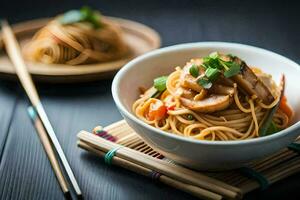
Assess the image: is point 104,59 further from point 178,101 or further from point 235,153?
point 235,153

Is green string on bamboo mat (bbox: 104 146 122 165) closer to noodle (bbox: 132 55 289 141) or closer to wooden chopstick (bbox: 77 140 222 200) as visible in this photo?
wooden chopstick (bbox: 77 140 222 200)

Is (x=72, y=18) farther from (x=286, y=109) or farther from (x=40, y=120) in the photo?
(x=286, y=109)

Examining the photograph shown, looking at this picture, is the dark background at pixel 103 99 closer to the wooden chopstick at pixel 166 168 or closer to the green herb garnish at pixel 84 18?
the wooden chopstick at pixel 166 168

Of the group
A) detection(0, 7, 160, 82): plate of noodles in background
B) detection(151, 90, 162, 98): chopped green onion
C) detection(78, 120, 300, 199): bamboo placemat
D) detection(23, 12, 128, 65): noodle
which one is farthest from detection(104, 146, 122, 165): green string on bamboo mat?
detection(23, 12, 128, 65): noodle

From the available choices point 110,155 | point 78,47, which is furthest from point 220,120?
point 78,47

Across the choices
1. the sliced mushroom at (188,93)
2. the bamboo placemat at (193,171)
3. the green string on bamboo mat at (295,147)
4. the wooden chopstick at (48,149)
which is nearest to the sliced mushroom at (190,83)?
the sliced mushroom at (188,93)
